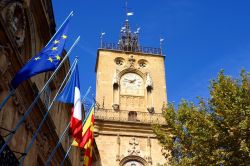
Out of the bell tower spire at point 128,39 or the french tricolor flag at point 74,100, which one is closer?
the french tricolor flag at point 74,100

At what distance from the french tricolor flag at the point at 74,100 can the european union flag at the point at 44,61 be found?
2080 millimetres

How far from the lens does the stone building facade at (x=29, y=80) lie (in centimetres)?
1216

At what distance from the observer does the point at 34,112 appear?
14.3 meters

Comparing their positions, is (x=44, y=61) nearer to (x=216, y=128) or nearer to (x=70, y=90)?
(x=70, y=90)

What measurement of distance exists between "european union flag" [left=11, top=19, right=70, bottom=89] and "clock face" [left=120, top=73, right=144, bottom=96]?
877 inches

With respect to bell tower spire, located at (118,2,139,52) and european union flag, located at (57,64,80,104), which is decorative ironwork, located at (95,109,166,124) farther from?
european union flag, located at (57,64,80,104)

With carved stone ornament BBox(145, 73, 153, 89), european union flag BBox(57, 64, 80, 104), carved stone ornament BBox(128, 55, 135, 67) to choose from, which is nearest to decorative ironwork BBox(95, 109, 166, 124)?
carved stone ornament BBox(145, 73, 153, 89)

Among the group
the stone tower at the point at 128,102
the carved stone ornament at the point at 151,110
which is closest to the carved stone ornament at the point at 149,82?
the stone tower at the point at 128,102

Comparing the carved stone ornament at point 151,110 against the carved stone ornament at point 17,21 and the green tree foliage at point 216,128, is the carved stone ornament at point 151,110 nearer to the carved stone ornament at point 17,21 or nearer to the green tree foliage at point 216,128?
the green tree foliage at point 216,128

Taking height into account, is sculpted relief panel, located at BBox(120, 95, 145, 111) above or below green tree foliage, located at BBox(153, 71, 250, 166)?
above

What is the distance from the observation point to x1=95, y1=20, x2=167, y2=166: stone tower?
101ft

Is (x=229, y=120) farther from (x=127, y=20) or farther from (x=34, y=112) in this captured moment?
(x=127, y=20)

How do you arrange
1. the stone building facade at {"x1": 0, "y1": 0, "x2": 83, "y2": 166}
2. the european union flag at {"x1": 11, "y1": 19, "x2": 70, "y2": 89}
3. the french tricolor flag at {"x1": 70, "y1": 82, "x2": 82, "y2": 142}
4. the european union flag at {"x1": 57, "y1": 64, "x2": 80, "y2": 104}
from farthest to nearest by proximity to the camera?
the european union flag at {"x1": 57, "y1": 64, "x2": 80, "y2": 104}
the french tricolor flag at {"x1": 70, "y1": 82, "x2": 82, "y2": 142}
the stone building facade at {"x1": 0, "y1": 0, "x2": 83, "y2": 166}
the european union flag at {"x1": 11, "y1": 19, "x2": 70, "y2": 89}

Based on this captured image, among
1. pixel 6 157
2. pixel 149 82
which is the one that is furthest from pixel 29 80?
pixel 149 82
